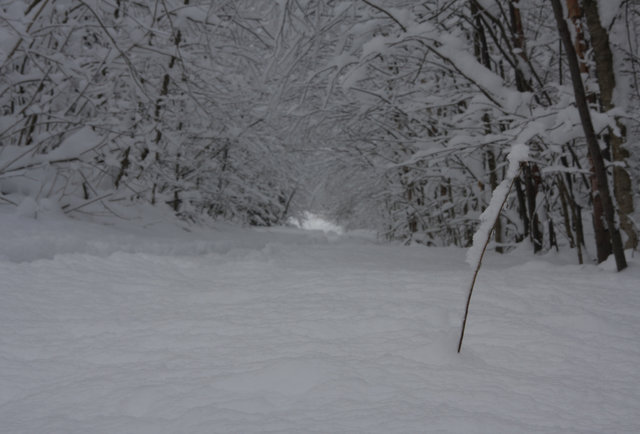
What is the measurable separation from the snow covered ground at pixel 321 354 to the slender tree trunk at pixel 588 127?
155mm

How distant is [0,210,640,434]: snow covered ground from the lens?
720 mm

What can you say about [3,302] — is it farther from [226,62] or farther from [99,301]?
[226,62]

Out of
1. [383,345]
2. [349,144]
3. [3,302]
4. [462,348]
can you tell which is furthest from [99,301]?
[349,144]

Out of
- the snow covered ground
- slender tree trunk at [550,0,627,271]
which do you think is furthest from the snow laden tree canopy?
the snow covered ground

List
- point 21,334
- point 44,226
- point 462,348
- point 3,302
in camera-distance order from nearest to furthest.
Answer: point 462,348 → point 21,334 → point 3,302 → point 44,226

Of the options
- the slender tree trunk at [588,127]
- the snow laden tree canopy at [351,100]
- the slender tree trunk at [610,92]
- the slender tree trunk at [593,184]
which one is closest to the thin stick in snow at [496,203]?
the snow laden tree canopy at [351,100]

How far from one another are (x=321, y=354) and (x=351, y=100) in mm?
3419

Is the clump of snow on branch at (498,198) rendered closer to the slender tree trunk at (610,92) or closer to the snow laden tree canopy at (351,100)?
the snow laden tree canopy at (351,100)

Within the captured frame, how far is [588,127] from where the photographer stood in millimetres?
1644

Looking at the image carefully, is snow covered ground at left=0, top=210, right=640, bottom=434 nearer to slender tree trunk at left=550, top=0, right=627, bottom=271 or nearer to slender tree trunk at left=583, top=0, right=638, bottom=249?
slender tree trunk at left=550, top=0, right=627, bottom=271

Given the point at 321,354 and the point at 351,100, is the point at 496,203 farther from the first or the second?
the point at 351,100

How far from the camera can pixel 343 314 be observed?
1.28 meters

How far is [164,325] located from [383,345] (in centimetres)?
65

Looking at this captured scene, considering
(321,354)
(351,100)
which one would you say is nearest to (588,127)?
(321,354)
